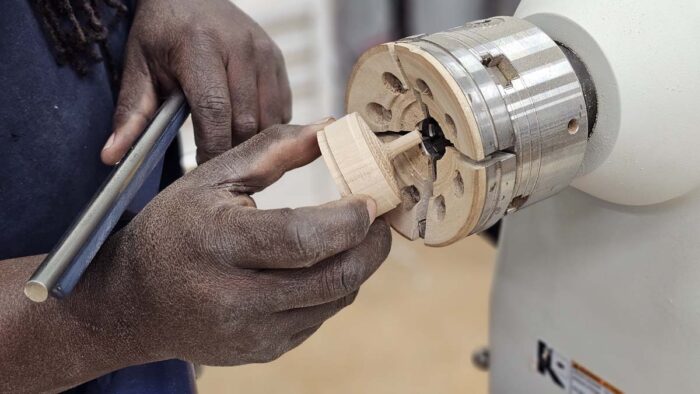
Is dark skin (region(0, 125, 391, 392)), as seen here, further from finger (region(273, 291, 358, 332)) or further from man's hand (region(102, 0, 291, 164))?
man's hand (region(102, 0, 291, 164))

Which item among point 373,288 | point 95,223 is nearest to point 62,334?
point 95,223

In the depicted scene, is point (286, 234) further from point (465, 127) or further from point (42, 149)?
point (42, 149)

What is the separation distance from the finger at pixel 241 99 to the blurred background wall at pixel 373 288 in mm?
715

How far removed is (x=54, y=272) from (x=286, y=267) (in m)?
0.14

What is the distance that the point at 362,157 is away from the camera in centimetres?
49

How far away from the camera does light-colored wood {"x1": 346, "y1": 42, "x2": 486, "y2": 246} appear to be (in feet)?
1.49

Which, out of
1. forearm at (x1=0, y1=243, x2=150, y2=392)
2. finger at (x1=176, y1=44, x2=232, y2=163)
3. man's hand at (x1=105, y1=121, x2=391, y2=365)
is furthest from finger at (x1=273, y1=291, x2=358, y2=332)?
finger at (x1=176, y1=44, x2=232, y2=163)

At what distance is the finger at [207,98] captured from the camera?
2.24 ft

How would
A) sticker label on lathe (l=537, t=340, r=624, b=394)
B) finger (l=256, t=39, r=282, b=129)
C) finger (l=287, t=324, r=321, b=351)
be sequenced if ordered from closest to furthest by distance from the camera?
1. finger (l=287, t=324, r=321, b=351)
2. sticker label on lathe (l=537, t=340, r=624, b=394)
3. finger (l=256, t=39, r=282, b=129)

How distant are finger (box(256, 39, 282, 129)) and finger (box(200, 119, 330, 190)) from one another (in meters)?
0.23

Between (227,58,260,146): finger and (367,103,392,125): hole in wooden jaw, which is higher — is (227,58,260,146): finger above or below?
below

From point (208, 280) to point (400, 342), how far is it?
1044 millimetres

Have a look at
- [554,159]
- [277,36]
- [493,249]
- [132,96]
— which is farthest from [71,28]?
[493,249]

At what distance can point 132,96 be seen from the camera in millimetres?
704
